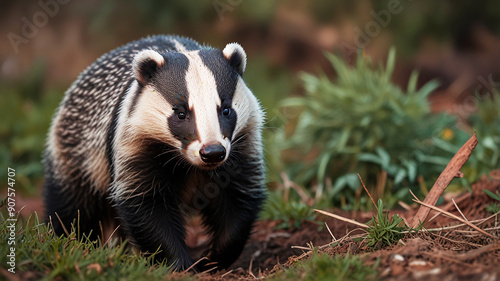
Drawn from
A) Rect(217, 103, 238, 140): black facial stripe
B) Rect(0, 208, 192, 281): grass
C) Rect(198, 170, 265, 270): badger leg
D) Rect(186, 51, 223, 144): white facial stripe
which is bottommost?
Rect(198, 170, 265, 270): badger leg

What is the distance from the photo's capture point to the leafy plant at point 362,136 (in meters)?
5.72

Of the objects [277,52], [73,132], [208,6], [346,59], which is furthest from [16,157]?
[346,59]

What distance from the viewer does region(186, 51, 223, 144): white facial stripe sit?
11.3 ft

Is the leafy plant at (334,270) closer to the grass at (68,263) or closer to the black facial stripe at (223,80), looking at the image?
the grass at (68,263)

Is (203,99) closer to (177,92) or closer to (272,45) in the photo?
(177,92)

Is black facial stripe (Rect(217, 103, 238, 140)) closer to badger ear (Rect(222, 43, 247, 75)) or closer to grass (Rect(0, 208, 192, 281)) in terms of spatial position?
badger ear (Rect(222, 43, 247, 75))

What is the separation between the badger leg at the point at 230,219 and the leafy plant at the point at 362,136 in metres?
1.49

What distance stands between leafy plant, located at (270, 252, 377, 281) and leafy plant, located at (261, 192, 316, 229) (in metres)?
1.91

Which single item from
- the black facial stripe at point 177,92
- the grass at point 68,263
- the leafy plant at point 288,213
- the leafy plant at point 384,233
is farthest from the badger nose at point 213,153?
the leafy plant at point 288,213

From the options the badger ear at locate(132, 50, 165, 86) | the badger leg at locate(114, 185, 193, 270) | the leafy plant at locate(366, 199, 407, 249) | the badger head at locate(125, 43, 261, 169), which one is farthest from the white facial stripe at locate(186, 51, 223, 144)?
the leafy plant at locate(366, 199, 407, 249)

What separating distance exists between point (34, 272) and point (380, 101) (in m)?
4.31

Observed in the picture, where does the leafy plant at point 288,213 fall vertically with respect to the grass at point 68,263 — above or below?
below

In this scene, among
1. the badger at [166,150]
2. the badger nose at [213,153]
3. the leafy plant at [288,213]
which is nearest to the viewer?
the badger nose at [213,153]

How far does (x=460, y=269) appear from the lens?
113 inches
